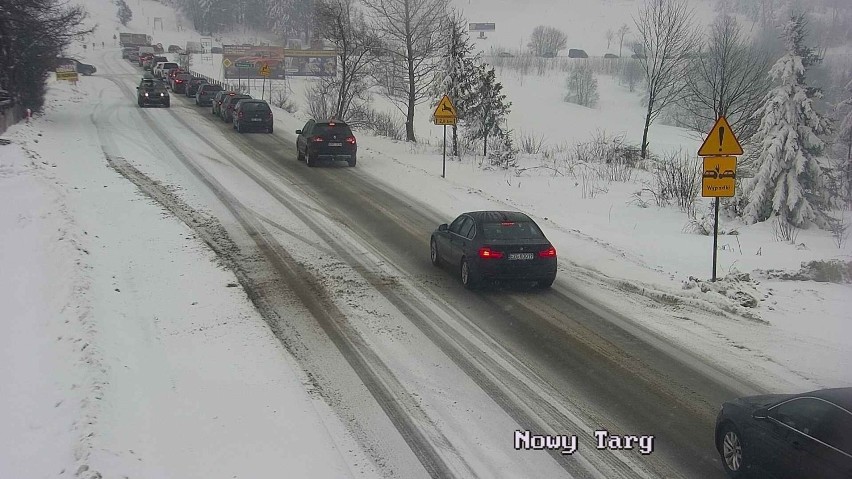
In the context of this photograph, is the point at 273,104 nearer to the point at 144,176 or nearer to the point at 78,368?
the point at 144,176

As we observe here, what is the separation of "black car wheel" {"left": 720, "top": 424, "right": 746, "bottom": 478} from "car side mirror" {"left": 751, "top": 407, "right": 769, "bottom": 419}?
0.88ft

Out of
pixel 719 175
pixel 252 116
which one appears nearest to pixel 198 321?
pixel 719 175

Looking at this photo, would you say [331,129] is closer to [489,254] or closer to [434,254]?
[434,254]

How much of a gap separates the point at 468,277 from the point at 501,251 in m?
0.76

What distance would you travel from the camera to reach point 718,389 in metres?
7.79

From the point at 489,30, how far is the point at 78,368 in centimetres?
20278

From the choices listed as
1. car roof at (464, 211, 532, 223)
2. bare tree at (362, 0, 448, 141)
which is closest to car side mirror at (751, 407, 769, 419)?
car roof at (464, 211, 532, 223)

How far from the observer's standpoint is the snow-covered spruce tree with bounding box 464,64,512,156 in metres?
30.6

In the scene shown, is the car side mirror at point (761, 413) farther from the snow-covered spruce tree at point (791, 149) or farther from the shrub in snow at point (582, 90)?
the shrub in snow at point (582, 90)

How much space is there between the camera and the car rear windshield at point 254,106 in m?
31.8

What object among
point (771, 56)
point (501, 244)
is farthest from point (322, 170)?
point (771, 56)

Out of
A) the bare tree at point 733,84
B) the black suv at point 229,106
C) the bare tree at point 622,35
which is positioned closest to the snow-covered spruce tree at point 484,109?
the bare tree at point 733,84

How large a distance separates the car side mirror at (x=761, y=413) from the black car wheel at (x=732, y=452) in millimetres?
268

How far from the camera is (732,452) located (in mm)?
5961
